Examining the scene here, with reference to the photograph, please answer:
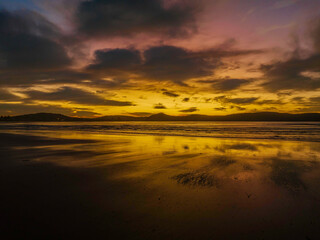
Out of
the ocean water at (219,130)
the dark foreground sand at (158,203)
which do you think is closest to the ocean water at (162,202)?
the dark foreground sand at (158,203)

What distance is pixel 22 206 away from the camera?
17.1ft

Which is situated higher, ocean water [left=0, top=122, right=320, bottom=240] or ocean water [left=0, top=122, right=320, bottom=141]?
ocean water [left=0, top=122, right=320, bottom=141]

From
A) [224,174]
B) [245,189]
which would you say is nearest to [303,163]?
[224,174]

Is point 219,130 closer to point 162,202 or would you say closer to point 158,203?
point 162,202

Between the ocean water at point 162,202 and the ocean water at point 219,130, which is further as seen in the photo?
the ocean water at point 219,130

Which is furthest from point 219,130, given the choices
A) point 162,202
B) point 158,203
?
point 158,203

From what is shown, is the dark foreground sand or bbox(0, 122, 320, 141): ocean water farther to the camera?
bbox(0, 122, 320, 141): ocean water

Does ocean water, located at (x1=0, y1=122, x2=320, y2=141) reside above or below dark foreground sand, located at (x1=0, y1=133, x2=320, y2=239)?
above

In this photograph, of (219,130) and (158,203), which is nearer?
(158,203)

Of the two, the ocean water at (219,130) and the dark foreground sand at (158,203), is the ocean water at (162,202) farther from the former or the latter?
the ocean water at (219,130)

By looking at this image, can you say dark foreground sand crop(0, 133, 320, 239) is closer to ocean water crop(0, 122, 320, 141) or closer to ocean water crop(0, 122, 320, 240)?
ocean water crop(0, 122, 320, 240)

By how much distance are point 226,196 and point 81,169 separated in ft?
21.1

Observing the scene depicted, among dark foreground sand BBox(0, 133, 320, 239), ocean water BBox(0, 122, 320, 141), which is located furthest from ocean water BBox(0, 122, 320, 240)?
ocean water BBox(0, 122, 320, 141)

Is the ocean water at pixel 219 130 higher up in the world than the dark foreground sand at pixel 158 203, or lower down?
higher up
